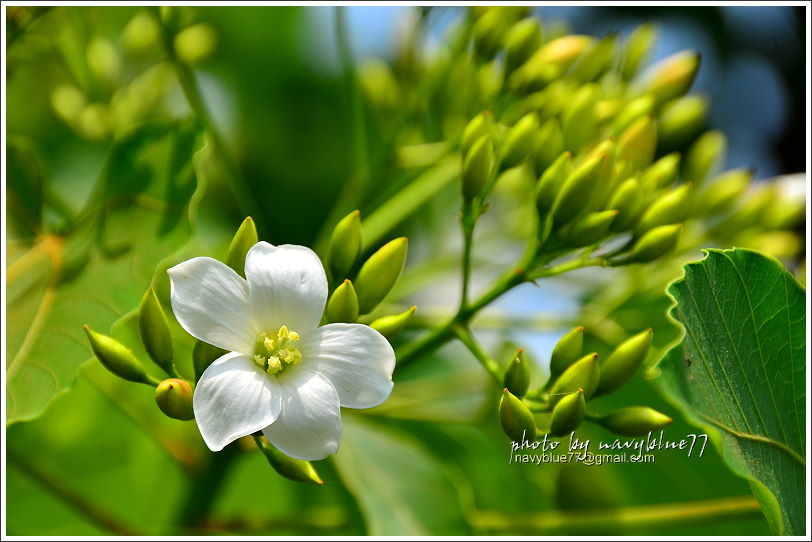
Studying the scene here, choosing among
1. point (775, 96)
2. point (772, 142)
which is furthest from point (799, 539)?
point (775, 96)

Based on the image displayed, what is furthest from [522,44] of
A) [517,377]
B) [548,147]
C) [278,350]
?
[278,350]

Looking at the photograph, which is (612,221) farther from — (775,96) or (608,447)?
(775,96)

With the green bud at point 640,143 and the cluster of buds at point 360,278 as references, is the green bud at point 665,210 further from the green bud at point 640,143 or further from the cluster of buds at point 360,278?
the cluster of buds at point 360,278

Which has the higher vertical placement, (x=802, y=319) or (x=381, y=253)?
(x=381, y=253)

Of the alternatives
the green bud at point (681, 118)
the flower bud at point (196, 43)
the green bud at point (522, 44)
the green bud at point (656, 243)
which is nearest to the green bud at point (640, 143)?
the green bud at point (656, 243)

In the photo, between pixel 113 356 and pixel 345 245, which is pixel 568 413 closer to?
pixel 345 245

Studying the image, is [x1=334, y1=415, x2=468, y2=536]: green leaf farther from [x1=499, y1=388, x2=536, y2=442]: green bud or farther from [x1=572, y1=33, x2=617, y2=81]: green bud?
[x1=572, y1=33, x2=617, y2=81]: green bud
